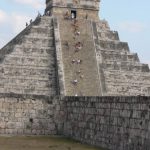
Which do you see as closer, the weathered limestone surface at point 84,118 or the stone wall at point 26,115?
the weathered limestone surface at point 84,118

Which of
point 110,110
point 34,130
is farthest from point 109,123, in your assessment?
point 34,130

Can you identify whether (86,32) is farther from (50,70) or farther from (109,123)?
(109,123)

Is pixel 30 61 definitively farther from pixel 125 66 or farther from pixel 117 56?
pixel 125 66

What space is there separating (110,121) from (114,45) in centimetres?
2348

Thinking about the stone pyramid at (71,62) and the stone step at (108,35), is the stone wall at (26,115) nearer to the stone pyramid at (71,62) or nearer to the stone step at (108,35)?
the stone pyramid at (71,62)

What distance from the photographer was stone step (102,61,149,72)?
3837 cm

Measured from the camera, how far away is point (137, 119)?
15.3 metres

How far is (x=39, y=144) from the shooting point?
731 inches

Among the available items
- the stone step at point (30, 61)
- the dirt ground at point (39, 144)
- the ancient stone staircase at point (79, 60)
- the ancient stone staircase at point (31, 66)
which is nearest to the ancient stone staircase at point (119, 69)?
the ancient stone staircase at point (79, 60)

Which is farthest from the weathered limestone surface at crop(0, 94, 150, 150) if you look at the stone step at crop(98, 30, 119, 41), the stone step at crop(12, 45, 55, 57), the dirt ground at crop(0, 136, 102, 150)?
the stone step at crop(98, 30, 119, 41)

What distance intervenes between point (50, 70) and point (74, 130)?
50.0ft

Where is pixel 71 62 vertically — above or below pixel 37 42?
below

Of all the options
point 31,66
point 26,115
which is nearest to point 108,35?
point 31,66

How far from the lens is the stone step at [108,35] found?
4139 cm
